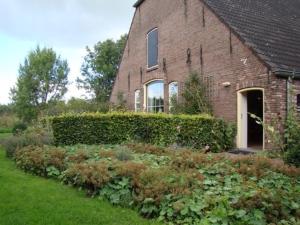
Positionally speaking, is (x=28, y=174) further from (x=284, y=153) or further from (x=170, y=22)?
(x=170, y=22)

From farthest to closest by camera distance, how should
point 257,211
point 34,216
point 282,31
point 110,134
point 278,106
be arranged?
point 282,31 < point 110,134 < point 278,106 < point 34,216 < point 257,211


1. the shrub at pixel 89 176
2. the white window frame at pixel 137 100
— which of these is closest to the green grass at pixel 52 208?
the shrub at pixel 89 176

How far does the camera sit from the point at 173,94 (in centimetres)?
1725

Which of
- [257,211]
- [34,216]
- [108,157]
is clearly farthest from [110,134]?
[257,211]

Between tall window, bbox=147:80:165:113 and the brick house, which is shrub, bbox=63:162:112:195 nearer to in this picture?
the brick house

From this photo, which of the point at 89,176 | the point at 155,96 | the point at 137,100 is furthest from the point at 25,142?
the point at 137,100

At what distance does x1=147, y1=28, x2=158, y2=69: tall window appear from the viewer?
1911 centimetres

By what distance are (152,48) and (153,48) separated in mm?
124

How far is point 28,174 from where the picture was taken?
26.4 ft

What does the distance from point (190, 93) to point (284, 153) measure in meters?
7.78

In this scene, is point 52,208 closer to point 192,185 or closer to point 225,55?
point 192,185

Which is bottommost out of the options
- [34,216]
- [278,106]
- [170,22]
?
[34,216]

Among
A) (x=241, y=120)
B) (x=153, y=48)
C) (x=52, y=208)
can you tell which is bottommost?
(x=52, y=208)

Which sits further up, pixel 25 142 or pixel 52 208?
pixel 25 142
